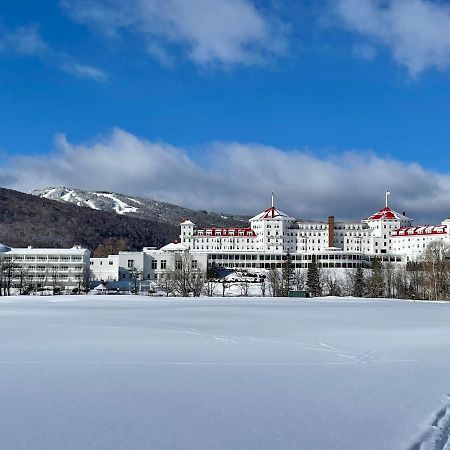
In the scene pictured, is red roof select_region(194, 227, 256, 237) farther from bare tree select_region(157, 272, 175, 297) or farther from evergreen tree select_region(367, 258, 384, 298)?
evergreen tree select_region(367, 258, 384, 298)

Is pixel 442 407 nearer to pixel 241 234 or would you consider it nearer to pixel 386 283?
pixel 386 283

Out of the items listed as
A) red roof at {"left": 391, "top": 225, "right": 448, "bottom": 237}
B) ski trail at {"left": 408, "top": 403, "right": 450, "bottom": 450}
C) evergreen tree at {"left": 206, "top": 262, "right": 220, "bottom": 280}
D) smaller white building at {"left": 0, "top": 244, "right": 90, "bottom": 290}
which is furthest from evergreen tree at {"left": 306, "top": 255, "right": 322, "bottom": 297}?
ski trail at {"left": 408, "top": 403, "right": 450, "bottom": 450}

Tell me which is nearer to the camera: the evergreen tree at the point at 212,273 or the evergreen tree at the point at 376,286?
the evergreen tree at the point at 376,286

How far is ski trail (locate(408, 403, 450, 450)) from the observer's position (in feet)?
24.3

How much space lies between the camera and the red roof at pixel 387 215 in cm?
13625

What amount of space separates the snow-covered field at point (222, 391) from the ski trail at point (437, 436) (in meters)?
0.02

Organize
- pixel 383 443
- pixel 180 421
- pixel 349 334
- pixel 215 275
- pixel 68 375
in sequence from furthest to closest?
pixel 215 275, pixel 349 334, pixel 68 375, pixel 180 421, pixel 383 443

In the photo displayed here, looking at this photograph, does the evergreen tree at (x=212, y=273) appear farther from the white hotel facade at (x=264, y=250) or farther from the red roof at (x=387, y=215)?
the red roof at (x=387, y=215)

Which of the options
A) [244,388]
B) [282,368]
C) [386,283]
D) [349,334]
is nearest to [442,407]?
[244,388]

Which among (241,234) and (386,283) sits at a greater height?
(241,234)

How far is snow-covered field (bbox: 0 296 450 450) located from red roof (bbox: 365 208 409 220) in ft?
396

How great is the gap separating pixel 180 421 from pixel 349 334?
1352 cm

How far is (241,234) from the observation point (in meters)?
136

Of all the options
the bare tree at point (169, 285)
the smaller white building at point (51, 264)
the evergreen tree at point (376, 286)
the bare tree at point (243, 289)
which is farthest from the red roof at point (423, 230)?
the smaller white building at point (51, 264)
